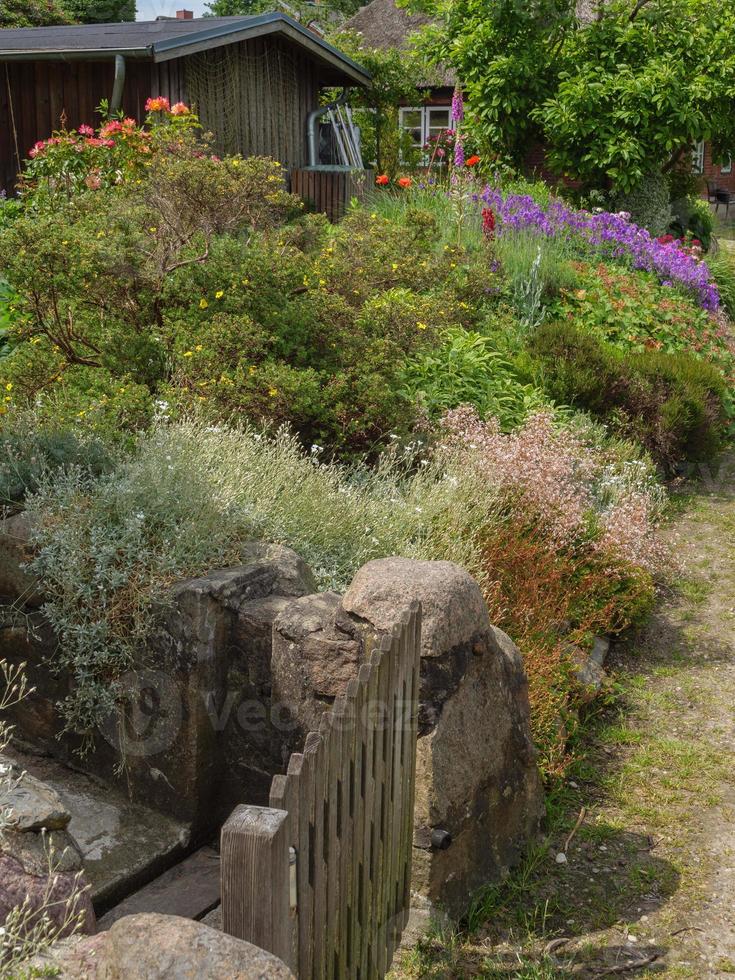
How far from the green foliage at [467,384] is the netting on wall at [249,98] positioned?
8.21 meters

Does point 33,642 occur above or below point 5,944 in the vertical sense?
below

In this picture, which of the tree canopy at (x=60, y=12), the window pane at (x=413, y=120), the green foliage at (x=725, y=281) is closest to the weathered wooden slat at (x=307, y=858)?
the green foliage at (x=725, y=281)

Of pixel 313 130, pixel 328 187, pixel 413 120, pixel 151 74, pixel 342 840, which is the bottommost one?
pixel 342 840

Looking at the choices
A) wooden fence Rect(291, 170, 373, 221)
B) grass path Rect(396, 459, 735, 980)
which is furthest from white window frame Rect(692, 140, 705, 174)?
grass path Rect(396, 459, 735, 980)

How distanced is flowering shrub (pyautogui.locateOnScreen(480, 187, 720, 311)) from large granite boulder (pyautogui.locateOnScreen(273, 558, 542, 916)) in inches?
360

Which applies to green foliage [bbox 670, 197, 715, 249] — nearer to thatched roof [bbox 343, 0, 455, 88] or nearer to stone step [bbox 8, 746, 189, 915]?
thatched roof [bbox 343, 0, 455, 88]

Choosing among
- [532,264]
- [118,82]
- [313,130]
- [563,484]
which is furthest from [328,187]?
[563,484]

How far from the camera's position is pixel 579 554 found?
631 centimetres

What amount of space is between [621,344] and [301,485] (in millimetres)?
6263

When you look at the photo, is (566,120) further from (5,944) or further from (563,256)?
(5,944)

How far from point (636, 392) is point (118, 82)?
8447 millimetres

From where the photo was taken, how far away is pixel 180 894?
3514mm

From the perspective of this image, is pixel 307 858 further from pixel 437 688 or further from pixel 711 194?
pixel 711 194

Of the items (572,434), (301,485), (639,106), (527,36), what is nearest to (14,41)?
(527,36)
